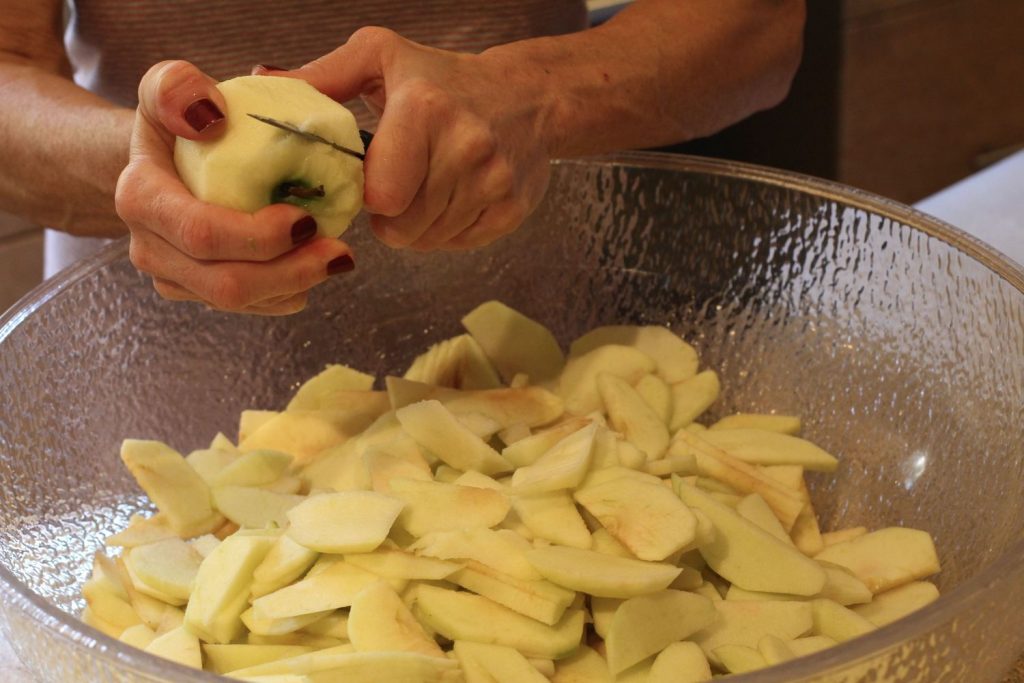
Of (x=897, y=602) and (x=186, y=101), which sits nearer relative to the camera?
(x=186, y=101)

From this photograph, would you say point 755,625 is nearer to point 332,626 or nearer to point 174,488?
point 332,626

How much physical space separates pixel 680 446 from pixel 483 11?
544 millimetres

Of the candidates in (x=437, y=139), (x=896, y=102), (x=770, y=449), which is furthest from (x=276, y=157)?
(x=896, y=102)

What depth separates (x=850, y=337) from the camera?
3.01ft

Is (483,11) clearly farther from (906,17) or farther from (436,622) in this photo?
(906,17)

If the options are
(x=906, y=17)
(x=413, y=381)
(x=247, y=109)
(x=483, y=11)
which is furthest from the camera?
(x=906, y=17)

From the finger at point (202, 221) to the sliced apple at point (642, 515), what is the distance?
247 mm

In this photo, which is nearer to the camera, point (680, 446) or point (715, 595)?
point (715, 595)

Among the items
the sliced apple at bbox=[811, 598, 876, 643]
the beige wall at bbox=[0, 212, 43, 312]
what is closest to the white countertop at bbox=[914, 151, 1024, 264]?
the sliced apple at bbox=[811, 598, 876, 643]

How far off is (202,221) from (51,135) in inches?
16.6

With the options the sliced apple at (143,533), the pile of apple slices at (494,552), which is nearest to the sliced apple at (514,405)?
the pile of apple slices at (494,552)

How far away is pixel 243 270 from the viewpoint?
2.14 ft

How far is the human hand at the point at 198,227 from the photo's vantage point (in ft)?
2.03

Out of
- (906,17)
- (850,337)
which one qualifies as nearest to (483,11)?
(850,337)
